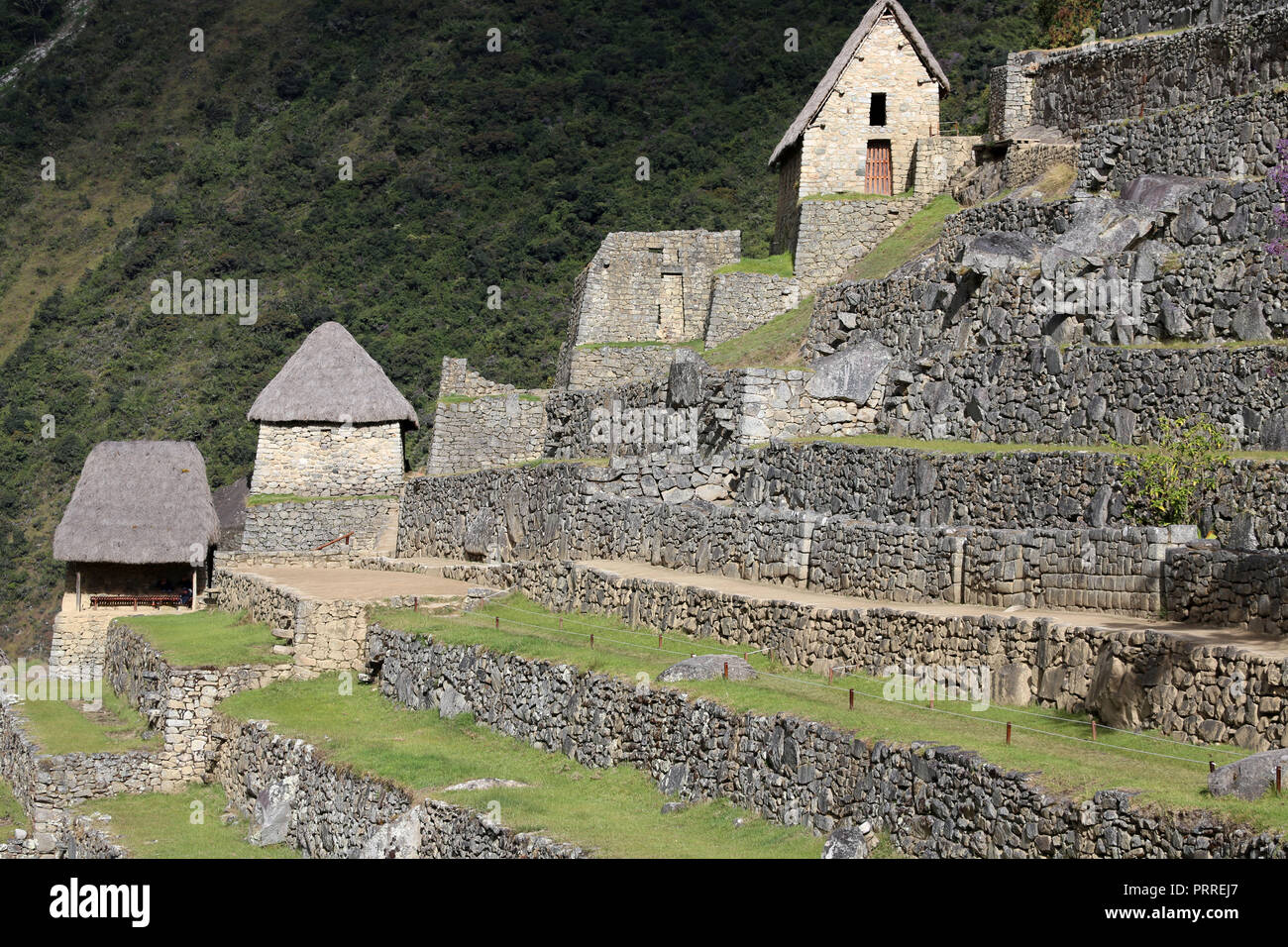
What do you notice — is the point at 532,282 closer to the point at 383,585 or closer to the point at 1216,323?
the point at 383,585

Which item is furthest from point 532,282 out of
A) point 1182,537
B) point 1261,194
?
point 1182,537

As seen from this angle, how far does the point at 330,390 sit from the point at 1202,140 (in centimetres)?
1788

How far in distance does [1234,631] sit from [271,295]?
143 ft

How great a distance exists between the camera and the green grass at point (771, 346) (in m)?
28.0

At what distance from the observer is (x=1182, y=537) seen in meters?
16.5

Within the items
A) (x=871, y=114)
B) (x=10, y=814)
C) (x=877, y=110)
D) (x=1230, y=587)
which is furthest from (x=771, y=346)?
(x=1230, y=587)

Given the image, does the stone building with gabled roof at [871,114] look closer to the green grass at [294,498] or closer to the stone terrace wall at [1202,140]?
the stone terrace wall at [1202,140]

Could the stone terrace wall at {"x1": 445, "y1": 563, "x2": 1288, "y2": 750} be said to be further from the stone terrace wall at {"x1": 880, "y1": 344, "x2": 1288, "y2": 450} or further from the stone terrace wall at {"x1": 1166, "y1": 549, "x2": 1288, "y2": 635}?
the stone terrace wall at {"x1": 880, "y1": 344, "x2": 1288, "y2": 450}

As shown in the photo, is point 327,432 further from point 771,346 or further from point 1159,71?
point 1159,71

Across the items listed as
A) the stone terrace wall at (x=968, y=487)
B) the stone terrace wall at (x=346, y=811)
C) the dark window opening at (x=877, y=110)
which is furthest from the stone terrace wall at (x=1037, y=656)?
the dark window opening at (x=877, y=110)

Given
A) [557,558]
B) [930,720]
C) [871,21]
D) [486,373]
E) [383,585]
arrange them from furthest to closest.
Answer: [486,373], [871,21], [383,585], [557,558], [930,720]

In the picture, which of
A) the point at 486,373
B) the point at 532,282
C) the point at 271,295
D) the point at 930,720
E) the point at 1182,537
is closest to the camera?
the point at 930,720

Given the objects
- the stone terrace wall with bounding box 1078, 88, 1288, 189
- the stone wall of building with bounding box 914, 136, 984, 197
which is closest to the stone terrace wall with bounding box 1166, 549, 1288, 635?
the stone terrace wall with bounding box 1078, 88, 1288, 189

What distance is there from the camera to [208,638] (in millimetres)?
26062
